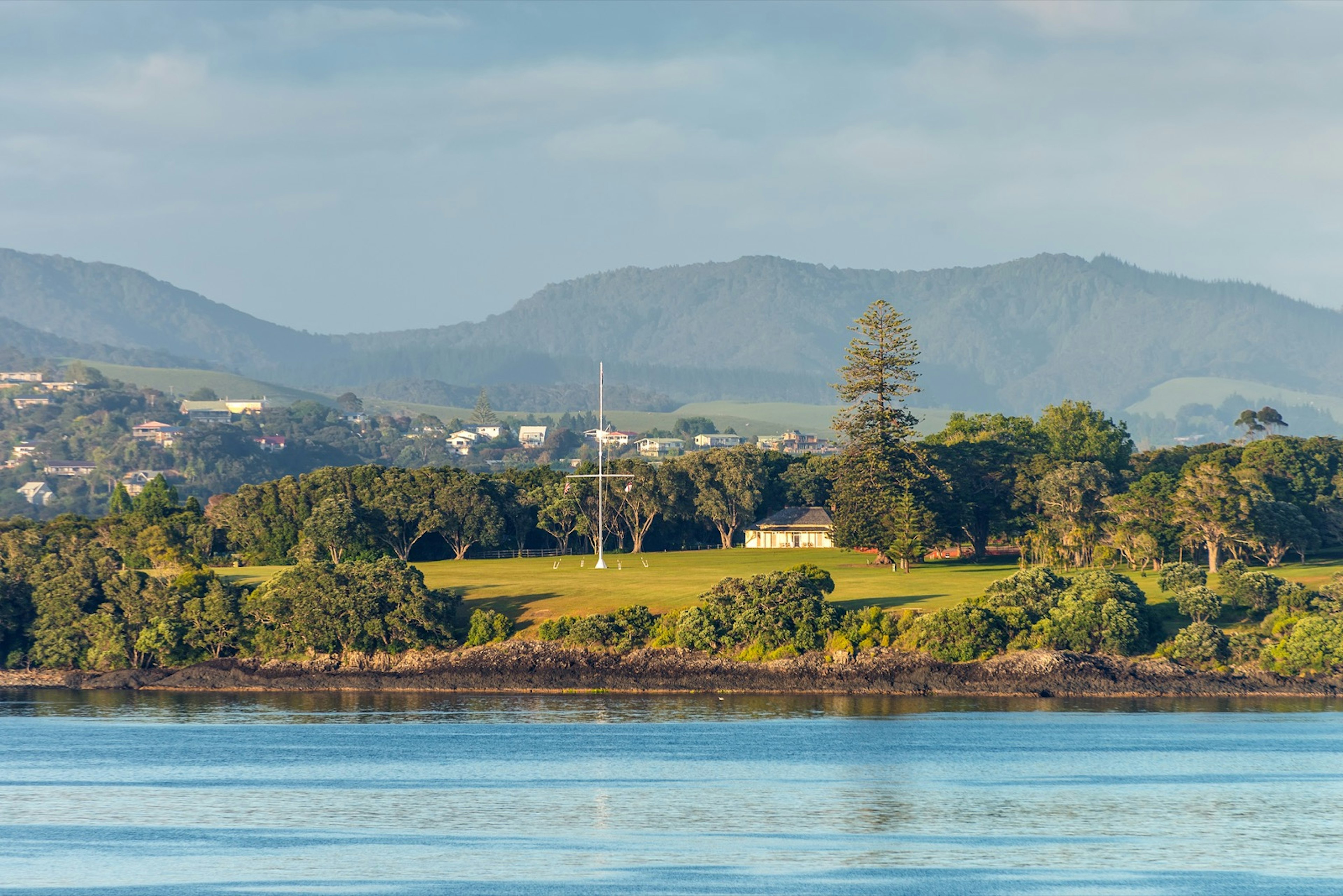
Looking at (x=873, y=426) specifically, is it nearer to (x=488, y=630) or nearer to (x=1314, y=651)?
(x=488, y=630)

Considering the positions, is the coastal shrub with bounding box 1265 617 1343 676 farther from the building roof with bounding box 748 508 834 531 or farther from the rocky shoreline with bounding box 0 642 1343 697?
the building roof with bounding box 748 508 834 531

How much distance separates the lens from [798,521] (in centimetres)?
14900

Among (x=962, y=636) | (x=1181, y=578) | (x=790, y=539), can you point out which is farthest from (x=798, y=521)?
(x=962, y=636)

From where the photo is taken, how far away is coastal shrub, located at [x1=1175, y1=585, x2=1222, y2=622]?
91.2m

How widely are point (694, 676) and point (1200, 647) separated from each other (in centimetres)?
2693

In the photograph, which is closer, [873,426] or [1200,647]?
[1200,647]

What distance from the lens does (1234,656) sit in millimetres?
88438

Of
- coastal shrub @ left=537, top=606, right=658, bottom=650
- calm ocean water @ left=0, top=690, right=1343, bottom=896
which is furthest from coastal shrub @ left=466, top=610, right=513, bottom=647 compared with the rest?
calm ocean water @ left=0, top=690, right=1343, bottom=896

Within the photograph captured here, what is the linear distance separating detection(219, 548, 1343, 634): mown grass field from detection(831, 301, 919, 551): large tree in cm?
402

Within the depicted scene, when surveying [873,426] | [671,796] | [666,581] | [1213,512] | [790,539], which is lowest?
[671,796]

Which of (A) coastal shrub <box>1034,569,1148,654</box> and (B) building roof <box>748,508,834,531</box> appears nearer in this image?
(A) coastal shrub <box>1034,569,1148,654</box>

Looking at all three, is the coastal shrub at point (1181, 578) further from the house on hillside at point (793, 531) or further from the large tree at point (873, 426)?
the house on hillside at point (793, 531)

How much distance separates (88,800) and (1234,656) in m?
58.6

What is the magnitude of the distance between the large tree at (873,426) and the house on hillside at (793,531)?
10.7 metres
